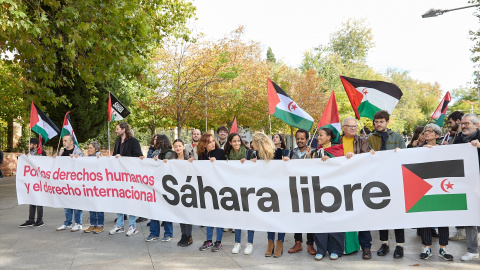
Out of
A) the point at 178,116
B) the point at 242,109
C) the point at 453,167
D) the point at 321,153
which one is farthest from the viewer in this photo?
the point at 242,109

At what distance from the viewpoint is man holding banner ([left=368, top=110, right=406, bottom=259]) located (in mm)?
5434

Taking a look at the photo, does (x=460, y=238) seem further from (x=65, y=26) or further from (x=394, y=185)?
(x=65, y=26)

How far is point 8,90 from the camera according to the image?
17.3 m

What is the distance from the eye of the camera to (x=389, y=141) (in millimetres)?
5691

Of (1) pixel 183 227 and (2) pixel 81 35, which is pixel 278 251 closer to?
(1) pixel 183 227

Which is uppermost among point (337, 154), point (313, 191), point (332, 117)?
→ point (332, 117)

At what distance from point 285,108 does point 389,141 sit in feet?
5.14

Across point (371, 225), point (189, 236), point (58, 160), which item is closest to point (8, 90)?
point (58, 160)

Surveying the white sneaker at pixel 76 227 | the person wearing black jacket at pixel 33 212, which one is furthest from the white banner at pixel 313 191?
the person wearing black jacket at pixel 33 212

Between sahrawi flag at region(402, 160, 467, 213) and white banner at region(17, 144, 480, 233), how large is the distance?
0.01 metres

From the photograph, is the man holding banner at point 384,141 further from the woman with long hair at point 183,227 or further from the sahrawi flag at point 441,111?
the sahrawi flag at point 441,111

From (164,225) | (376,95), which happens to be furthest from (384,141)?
(164,225)

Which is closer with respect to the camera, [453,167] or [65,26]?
[453,167]

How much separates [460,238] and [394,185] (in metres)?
2.16
